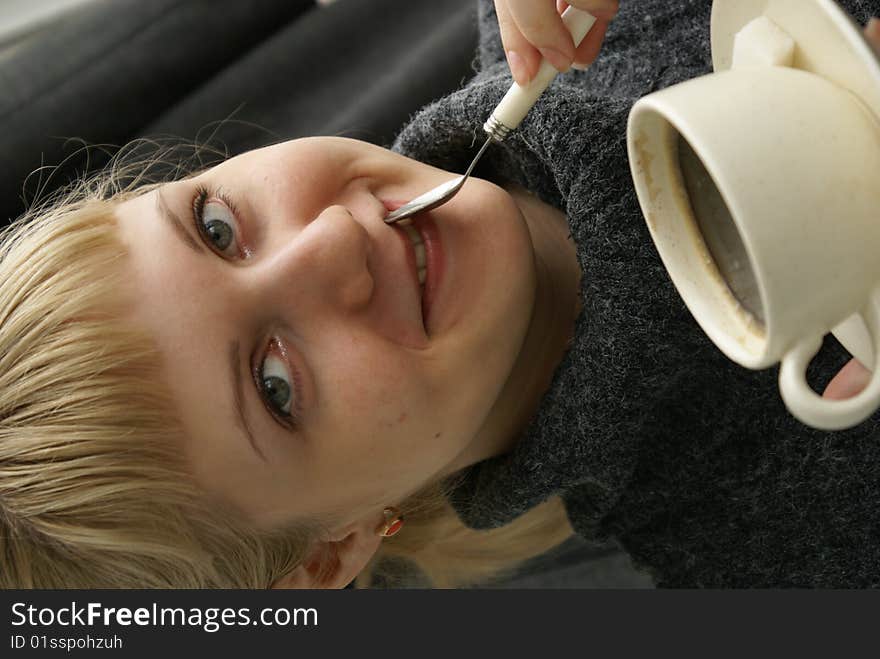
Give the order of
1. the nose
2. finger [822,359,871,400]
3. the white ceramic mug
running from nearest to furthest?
1. the white ceramic mug
2. finger [822,359,871,400]
3. the nose

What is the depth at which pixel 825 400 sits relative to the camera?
1.42 feet

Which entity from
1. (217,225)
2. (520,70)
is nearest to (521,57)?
(520,70)

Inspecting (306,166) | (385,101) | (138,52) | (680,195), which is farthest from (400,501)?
(138,52)

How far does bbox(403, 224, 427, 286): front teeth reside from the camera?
0.75 meters

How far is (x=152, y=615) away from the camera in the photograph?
2.47ft

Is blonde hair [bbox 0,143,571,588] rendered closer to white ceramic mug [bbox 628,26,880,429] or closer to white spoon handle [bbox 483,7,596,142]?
white spoon handle [bbox 483,7,596,142]

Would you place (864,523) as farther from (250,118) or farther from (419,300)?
(250,118)

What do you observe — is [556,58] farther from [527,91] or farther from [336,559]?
[336,559]

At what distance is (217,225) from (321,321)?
14 centimetres

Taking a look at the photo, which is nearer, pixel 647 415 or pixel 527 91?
pixel 527 91

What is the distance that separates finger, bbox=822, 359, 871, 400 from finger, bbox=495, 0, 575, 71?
0.29 m

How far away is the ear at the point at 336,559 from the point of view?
86 centimetres

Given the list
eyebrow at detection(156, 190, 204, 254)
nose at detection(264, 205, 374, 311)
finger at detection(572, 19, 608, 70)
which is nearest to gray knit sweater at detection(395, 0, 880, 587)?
finger at detection(572, 19, 608, 70)

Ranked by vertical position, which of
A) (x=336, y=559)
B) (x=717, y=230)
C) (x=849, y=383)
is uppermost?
(x=717, y=230)
